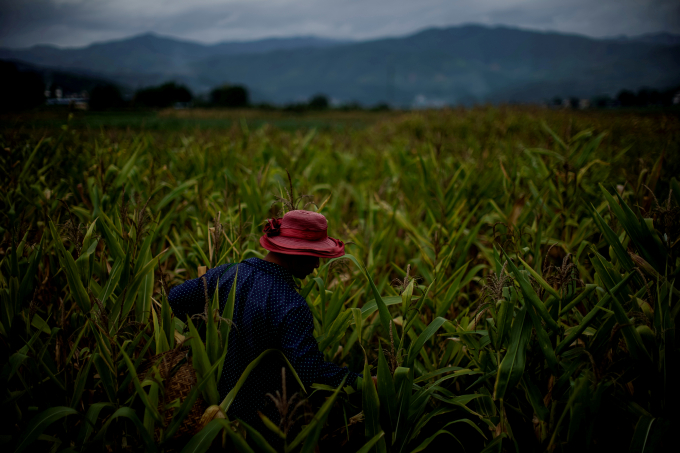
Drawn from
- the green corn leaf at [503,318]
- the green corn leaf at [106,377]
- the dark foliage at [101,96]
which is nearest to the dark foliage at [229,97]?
the dark foliage at [101,96]

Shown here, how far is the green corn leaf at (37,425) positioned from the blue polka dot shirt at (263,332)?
0.46 m

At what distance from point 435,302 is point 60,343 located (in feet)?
5.66

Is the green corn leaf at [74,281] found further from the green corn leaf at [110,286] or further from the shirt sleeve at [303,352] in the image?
the shirt sleeve at [303,352]

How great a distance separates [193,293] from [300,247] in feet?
1.58

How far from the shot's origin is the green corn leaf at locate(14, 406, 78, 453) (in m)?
0.95

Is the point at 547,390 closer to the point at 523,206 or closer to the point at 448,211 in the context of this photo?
the point at 448,211

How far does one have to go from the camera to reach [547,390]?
4.49ft

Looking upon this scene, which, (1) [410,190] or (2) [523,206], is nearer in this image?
(2) [523,206]

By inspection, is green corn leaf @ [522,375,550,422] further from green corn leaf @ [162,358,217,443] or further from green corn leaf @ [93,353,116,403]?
green corn leaf @ [93,353,116,403]

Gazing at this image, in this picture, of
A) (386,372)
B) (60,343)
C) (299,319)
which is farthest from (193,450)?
(60,343)

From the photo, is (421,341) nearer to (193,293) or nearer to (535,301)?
(535,301)

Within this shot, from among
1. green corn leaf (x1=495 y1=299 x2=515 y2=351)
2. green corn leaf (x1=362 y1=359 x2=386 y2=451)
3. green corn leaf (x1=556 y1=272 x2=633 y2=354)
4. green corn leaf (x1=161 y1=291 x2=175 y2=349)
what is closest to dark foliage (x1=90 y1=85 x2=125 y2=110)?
green corn leaf (x1=161 y1=291 x2=175 y2=349)

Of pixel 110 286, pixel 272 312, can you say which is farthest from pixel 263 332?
pixel 110 286

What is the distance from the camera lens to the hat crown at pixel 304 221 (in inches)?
50.1
